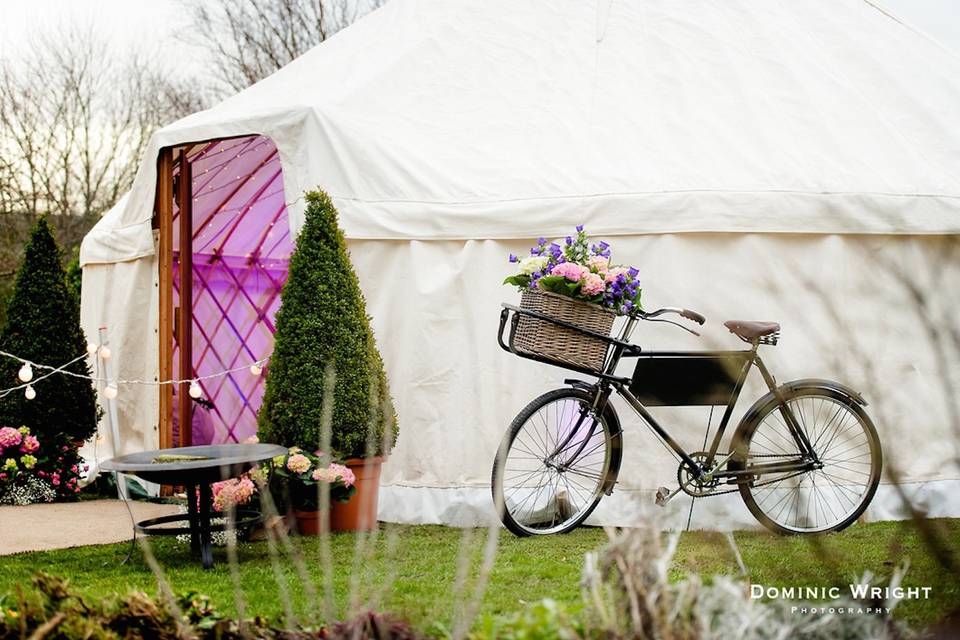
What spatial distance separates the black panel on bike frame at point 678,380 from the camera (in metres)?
3.60

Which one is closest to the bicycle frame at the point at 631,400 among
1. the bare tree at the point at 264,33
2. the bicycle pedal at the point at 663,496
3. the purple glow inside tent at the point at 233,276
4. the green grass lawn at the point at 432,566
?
the bicycle pedal at the point at 663,496

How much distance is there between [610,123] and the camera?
4477mm

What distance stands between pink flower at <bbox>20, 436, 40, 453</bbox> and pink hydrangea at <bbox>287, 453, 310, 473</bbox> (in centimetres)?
183

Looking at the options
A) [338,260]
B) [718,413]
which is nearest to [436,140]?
[338,260]

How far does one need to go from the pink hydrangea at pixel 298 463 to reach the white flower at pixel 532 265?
99 centimetres

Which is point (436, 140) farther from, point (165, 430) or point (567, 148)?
point (165, 430)

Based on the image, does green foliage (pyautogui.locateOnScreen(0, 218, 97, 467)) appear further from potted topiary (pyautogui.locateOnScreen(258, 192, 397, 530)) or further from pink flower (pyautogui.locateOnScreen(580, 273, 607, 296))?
pink flower (pyautogui.locateOnScreen(580, 273, 607, 296))

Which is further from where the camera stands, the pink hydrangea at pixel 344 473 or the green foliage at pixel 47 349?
the green foliage at pixel 47 349

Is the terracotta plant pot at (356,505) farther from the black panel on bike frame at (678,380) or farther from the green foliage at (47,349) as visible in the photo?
the green foliage at (47,349)

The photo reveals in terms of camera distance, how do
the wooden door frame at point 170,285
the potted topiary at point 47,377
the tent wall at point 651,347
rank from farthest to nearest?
the potted topiary at point 47,377 < the wooden door frame at point 170,285 < the tent wall at point 651,347

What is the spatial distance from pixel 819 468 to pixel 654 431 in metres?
0.55

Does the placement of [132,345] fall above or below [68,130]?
below

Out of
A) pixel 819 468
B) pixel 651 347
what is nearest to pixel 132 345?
pixel 651 347

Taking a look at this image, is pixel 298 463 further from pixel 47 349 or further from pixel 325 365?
pixel 47 349
